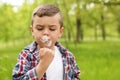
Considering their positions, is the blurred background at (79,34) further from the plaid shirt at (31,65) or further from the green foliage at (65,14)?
the plaid shirt at (31,65)

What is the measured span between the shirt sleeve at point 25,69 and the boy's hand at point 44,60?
0.06 meters

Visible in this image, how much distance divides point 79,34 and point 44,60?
4448 cm

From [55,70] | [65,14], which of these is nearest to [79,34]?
[65,14]

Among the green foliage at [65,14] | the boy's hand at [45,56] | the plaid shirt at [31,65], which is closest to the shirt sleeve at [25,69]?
the plaid shirt at [31,65]

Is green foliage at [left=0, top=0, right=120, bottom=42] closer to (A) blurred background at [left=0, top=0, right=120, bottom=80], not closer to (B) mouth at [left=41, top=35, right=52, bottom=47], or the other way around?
(A) blurred background at [left=0, top=0, right=120, bottom=80]

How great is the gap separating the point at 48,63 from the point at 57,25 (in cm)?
40

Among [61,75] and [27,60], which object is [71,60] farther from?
[27,60]

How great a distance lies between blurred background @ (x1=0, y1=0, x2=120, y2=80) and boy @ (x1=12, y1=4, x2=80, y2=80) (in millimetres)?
2011

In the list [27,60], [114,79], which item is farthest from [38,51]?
[114,79]

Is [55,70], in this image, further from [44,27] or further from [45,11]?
[45,11]

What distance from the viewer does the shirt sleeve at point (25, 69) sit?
133 inches

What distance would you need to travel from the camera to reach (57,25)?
3.51m

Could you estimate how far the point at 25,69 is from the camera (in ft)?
11.3

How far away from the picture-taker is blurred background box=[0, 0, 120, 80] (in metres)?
11.8
